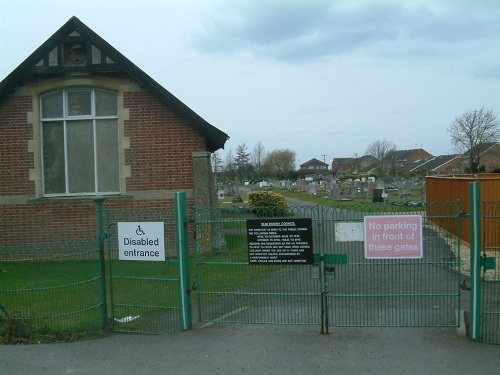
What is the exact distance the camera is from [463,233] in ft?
42.7

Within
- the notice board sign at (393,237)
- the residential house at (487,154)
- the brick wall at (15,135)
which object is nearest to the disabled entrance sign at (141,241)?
the notice board sign at (393,237)

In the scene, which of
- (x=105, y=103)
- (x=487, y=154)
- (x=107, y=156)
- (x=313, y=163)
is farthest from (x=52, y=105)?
(x=313, y=163)

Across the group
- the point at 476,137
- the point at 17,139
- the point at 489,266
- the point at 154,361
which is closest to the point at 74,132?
the point at 17,139

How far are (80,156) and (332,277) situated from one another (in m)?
9.94

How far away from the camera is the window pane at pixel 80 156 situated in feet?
49.3

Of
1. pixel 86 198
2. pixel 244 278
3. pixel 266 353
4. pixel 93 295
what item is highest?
pixel 86 198

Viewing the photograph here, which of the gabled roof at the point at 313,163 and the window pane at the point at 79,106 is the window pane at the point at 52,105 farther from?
the gabled roof at the point at 313,163

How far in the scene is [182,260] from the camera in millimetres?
7629

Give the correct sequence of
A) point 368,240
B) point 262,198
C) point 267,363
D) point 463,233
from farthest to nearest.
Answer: point 262,198, point 463,233, point 368,240, point 267,363

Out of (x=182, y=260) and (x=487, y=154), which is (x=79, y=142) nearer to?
(x=182, y=260)

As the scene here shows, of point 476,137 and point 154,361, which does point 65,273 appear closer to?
point 154,361

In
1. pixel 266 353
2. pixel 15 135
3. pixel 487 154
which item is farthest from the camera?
pixel 487 154

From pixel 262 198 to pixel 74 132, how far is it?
36.4 feet

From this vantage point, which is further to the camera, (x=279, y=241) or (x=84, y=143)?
(x=84, y=143)
